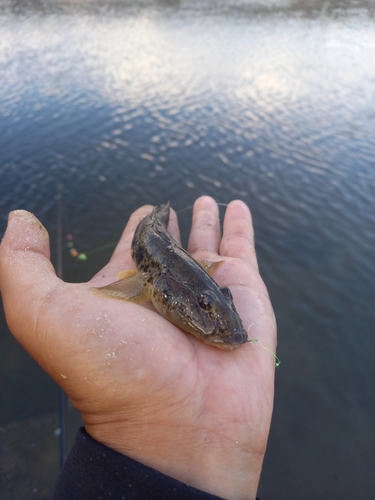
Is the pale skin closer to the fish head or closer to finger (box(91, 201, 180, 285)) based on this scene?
the fish head

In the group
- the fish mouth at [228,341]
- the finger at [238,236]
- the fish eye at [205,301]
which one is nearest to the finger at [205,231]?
the finger at [238,236]

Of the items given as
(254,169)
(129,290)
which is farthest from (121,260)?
(254,169)

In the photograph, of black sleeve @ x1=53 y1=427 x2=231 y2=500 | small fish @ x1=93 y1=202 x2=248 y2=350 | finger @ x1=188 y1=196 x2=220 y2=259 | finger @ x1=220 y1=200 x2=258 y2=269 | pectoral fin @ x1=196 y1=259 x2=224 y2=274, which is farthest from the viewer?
finger @ x1=188 y1=196 x2=220 y2=259

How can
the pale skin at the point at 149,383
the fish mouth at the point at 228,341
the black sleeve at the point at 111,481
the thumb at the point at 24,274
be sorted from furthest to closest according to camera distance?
the fish mouth at the point at 228,341, the thumb at the point at 24,274, the pale skin at the point at 149,383, the black sleeve at the point at 111,481

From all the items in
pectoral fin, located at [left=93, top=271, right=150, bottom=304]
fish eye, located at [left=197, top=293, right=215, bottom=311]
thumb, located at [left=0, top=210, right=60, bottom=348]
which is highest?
thumb, located at [left=0, top=210, right=60, bottom=348]

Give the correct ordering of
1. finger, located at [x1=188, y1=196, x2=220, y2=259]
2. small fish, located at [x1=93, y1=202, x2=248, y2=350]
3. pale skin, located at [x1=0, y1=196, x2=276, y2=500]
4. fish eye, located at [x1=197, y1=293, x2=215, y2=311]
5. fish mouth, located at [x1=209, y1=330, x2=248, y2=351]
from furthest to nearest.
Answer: finger, located at [x1=188, y1=196, x2=220, y2=259], fish eye, located at [x1=197, y1=293, x2=215, y2=311], small fish, located at [x1=93, y1=202, x2=248, y2=350], fish mouth, located at [x1=209, y1=330, x2=248, y2=351], pale skin, located at [x1=0, y1=196, x2=276, y2=500]

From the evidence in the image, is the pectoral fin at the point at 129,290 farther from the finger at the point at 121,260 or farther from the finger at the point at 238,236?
the finger at the point at 238,236

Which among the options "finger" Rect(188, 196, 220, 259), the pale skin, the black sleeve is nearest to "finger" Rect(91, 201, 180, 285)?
"finger" Rect(188, 196, 220, 259)

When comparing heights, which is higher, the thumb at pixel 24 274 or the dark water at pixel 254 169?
the thumb at pixel 24 274
